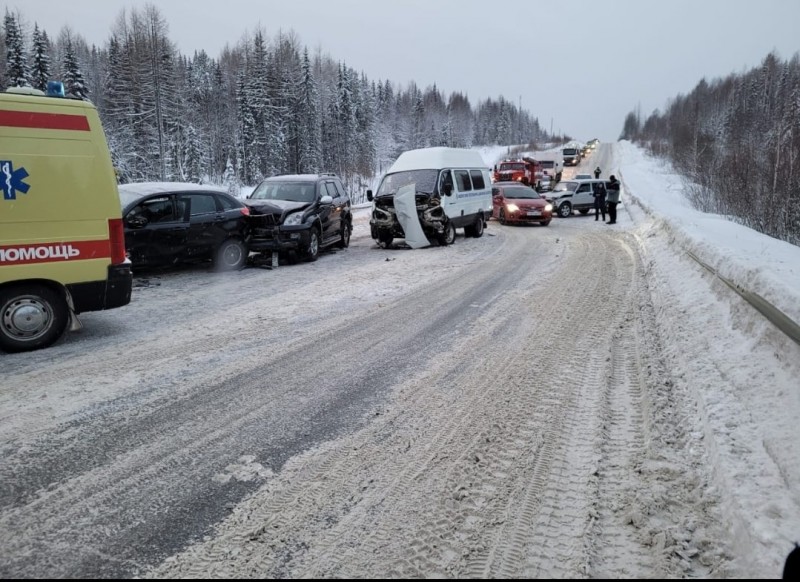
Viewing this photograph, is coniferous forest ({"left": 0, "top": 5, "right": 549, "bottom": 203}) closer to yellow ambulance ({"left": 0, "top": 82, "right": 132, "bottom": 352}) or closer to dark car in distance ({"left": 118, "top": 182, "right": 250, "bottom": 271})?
dark car in distance ({"left": 118, "top": 182, "right": 250, "bottom": 271})

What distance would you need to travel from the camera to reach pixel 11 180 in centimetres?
540

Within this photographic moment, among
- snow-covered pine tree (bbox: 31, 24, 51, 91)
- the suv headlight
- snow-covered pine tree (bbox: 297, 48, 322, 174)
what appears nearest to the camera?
the suv headlight

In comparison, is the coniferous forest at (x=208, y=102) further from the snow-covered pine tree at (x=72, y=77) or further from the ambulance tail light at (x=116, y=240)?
the ambulance tail light at (x=116, y=240)

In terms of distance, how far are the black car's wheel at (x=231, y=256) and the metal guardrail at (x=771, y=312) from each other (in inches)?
364

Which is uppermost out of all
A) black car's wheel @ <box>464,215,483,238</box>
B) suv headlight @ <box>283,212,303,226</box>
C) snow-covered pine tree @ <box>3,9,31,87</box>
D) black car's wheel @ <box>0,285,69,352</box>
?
snow-covered pine tree @ <box>3,9,31,87</box>

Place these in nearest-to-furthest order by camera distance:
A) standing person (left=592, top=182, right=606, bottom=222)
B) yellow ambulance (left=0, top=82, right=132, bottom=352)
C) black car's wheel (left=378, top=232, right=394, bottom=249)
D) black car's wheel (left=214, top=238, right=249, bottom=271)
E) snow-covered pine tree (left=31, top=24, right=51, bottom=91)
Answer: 1. yellow ambulance (left=0, top=82, right=132, bottom=352)
2. black car's wheel (left=214, top=238, right=249, bottom=271)
3. black car's wheel (left=378, top=232, right=394, bottom=249)
4. standing person (left=592, top=182, right=606, bottom=222)
5. snow-covered pine tree (left=31, top=24, right=51, bottom=91)

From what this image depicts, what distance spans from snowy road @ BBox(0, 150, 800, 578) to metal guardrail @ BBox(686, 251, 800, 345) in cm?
90

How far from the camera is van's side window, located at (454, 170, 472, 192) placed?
15.5m

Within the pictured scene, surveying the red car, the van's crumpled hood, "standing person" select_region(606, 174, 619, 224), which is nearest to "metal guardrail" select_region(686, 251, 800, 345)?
the van's crumpled hood

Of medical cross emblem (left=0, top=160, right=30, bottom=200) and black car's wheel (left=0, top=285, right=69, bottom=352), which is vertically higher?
medical cross emblem (left=0, top=160, right=30, bottom=200)

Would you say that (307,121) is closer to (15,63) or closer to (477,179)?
(15,63)

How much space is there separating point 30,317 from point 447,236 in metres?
10.8

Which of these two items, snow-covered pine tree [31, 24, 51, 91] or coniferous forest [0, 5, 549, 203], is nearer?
snow-covered pine tree [31, 24, 51, 91]

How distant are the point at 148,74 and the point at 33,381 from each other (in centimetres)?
4960
